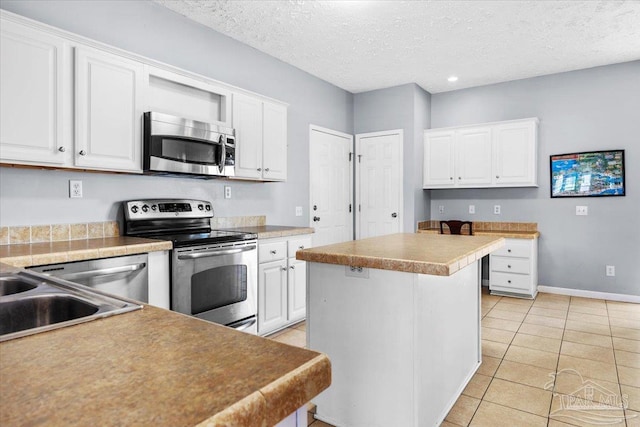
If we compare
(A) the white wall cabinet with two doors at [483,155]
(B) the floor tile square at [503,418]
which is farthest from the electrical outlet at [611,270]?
(B) the floor tile square at [503,418]

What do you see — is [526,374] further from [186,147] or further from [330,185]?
[330,185]

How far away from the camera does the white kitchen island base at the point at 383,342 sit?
6.08 ft

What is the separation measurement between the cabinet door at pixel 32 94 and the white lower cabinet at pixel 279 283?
166 cm

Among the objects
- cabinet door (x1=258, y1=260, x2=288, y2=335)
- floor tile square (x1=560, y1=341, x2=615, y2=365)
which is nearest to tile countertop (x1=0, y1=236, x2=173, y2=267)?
cabinet door (x1=258, y1=260, x2=288, y2=335)

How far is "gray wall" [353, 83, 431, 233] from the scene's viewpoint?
5316 mm

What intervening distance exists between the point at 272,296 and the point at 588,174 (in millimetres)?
4140

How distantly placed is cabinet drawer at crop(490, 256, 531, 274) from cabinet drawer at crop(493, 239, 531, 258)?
0.05m

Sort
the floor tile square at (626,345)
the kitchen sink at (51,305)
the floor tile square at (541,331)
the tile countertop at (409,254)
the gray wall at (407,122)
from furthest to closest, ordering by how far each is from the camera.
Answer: the gray wall at (407,122) → the floor tile square at (541,331) → the floor tile square at (626,345) → the tile countertop at (409,254) → the kitchen sink at (51,305)

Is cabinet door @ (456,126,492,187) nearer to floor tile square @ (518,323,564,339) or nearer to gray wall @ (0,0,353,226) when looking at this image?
gray wall @ (0,0,353,226)

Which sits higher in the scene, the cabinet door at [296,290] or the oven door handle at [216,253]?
the oven door handle at [216,253]

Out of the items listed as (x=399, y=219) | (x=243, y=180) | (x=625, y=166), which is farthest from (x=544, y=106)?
(x=243, y=180)

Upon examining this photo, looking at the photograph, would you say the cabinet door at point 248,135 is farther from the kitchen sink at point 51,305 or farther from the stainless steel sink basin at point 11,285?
the kitchen sink at point 51,305

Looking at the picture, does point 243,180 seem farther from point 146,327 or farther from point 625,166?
point 625,166

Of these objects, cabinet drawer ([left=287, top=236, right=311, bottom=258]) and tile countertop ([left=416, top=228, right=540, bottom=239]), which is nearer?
cabinet drawer ([left=287, top=236, right=311, bottom=258])
